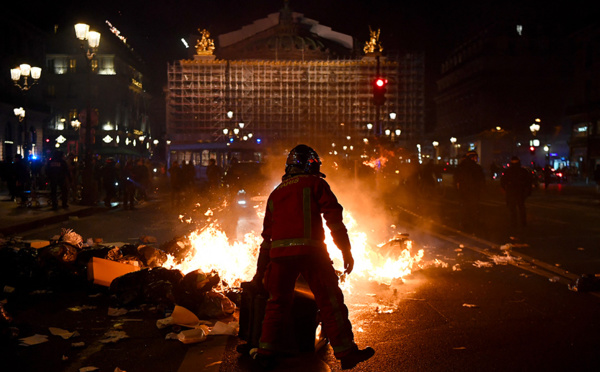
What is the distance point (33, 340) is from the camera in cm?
494

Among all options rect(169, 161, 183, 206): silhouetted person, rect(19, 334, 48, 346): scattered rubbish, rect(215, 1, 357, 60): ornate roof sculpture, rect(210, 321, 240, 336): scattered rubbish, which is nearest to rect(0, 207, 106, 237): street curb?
rect(169, 161, 183, 206): silhouetted person

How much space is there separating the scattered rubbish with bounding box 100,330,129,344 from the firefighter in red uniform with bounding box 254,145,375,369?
1545 millimetres

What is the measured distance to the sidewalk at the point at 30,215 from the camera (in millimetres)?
12879

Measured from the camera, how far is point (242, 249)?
793 centimetres

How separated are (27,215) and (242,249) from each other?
1018 centimetres

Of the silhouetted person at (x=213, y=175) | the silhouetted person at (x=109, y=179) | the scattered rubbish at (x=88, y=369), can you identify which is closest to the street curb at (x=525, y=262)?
the scattered rubbish at (x=88, y=369)

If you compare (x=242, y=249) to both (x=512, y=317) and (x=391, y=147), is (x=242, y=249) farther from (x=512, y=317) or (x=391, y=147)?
(x=391, y=147)

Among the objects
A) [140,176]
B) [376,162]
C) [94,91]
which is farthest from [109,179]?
[94,91]

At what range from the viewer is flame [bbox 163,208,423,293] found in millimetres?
6996

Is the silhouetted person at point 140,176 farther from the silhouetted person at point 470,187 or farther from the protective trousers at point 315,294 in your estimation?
the protective trousers at point 315,294

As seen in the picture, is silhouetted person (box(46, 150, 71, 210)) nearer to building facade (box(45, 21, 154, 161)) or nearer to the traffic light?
the traffic light

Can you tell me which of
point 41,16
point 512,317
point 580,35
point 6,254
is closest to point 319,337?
point 512,317

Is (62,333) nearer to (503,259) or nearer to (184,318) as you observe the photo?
(184,318)

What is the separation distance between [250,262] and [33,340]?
2981mm
